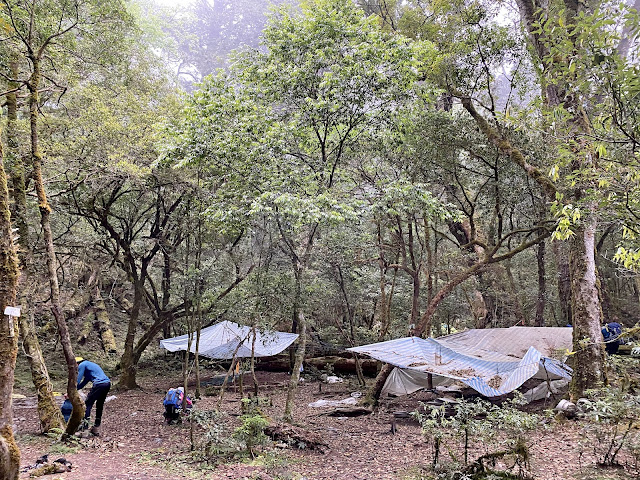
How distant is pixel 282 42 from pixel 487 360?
17.2ft

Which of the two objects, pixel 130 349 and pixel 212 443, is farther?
pixel 130 349

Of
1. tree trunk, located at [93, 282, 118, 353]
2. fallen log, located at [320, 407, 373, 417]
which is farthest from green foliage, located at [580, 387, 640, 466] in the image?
tree trunk, located at [93, 282, 118, 353]

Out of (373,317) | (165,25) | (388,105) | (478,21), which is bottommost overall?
(373,317)

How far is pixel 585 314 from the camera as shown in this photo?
5.38 meters

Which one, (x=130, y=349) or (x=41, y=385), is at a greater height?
(x=130, y=349)

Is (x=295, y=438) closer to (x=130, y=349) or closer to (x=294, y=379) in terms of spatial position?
(x=294, y=379)

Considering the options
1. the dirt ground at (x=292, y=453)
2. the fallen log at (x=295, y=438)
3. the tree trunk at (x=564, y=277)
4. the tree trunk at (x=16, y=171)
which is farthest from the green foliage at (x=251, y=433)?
the tree trunk at (x=564, y=277)

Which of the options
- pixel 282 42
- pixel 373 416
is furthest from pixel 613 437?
pixel 282 42

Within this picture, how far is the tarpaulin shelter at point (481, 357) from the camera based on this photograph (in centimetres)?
562

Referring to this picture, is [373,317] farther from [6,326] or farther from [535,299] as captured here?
[6,326]

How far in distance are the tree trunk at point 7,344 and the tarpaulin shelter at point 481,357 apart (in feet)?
15.0

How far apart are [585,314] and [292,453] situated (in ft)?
12.6

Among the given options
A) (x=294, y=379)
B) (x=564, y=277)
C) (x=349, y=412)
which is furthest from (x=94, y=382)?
(x=564, y=277)

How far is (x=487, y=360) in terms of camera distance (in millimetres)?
6387
